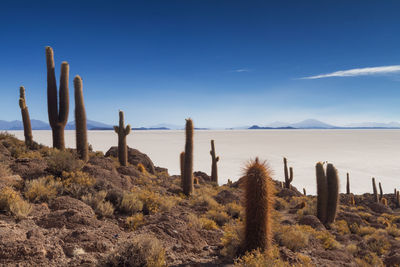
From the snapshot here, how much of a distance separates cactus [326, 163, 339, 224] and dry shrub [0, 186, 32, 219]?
49.3 ft

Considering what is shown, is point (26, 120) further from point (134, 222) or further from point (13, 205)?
point (134, 222)

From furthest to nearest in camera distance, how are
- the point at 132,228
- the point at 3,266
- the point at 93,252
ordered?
the point at 132,228
the point at 93,252
the point at 3,266

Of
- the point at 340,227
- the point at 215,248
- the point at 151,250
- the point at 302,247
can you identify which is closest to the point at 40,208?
the point at 151,250

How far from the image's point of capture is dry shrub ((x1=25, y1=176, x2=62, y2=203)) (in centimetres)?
889

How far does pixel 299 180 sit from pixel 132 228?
1340 inches

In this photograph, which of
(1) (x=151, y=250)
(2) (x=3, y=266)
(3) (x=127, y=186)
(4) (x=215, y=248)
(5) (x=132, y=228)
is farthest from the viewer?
(3) (x=127, y=186)

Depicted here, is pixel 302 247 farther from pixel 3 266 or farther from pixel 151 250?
pixel 3 266

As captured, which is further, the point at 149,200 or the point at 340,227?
the point at 340,227

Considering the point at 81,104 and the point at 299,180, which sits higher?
the point at 81,104

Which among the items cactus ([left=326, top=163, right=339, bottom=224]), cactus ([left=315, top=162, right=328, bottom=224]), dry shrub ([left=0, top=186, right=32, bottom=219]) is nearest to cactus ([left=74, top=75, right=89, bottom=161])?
dry shrub ([left=0, top=186, right=32, bottom=219])

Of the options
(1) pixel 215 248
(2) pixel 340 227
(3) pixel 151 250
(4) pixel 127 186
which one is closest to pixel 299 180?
(2) pixel 340 227

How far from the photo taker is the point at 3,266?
15.7ft

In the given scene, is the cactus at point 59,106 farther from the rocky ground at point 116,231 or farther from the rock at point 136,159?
the rock at point 136,159

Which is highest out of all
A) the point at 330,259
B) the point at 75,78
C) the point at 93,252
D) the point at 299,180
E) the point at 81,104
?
the point at 75,78
